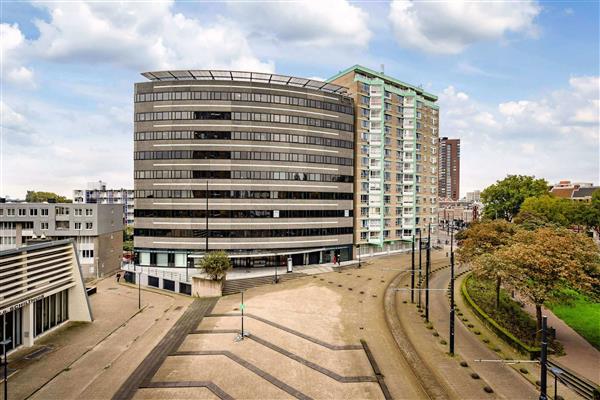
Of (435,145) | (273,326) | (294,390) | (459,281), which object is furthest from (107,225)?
(435,145)

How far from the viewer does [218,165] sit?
188ft

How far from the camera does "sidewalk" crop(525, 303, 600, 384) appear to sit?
2653 cm

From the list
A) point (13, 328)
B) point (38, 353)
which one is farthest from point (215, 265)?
point (13, 328)

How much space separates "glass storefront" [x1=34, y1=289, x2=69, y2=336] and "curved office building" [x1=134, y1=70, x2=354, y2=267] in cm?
2153

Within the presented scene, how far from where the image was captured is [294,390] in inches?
893

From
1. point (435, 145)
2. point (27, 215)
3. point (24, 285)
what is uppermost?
point (435, 145)

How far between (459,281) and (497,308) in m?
16.5

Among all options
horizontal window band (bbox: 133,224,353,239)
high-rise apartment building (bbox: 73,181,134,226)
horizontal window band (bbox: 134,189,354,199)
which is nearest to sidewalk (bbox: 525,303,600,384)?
horizontal window band (bbox: 133,224,353,239)

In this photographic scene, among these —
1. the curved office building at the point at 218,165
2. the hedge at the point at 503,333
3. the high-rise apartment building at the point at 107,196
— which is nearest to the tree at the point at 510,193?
the hedge at the point at 503,333

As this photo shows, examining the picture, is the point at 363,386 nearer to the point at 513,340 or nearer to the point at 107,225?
the point at 513,340

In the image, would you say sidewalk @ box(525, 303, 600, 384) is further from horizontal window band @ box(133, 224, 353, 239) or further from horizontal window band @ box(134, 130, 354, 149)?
horizontal window band @ box(134, 130, 354, 149)

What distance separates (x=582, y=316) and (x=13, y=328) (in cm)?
5853

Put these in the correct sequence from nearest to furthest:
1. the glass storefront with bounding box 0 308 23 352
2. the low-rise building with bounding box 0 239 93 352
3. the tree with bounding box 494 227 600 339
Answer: the tree with bounding box 494 227 600 339 < the low-rise building with bounding box 0 239 93 352 < the glass storefront with bounding box 0 308 23 352

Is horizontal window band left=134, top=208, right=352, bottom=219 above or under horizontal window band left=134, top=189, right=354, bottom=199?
under
